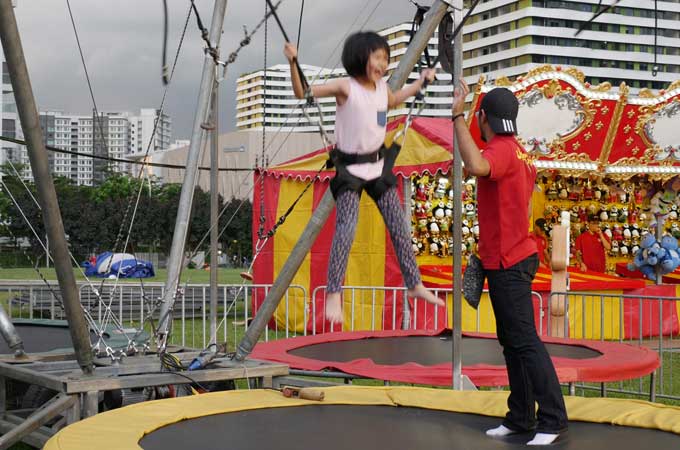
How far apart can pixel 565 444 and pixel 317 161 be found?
6240 mm

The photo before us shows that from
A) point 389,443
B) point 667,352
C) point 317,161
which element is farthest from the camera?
point 317,161

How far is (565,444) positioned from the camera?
114 inches

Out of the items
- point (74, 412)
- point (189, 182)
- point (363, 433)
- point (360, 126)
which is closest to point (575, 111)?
point (189, 182)

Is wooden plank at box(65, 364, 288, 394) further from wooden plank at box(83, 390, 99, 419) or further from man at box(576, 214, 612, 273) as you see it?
man at box(576, 214, 612, 273)

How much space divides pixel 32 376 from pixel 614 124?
6898mm

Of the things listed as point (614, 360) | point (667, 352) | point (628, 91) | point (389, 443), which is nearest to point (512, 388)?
point (389, 443)

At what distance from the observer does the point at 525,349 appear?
9.68ft

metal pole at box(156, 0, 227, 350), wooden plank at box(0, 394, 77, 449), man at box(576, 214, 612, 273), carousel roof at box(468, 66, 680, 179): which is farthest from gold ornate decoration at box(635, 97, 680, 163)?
wooden plank at box(0, 394, 77, 449)

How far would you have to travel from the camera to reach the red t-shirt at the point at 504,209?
9.65 ft

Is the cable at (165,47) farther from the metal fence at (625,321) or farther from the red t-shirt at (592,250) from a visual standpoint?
the red t-shirt at (592,250)

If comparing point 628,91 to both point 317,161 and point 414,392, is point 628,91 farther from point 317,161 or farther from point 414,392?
point 414,392

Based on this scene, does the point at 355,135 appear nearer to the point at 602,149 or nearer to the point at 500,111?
the point at 500,111

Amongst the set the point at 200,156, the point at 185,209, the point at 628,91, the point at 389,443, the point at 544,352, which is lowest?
the point at 389,443

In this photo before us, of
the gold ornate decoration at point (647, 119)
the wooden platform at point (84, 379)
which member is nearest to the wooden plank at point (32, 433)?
the wooden platform at point (84, 379)
